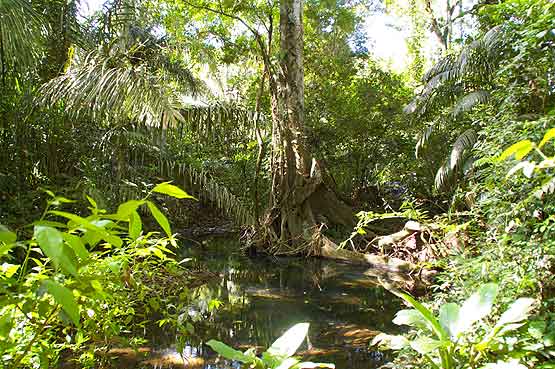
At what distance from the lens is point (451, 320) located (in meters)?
1.39

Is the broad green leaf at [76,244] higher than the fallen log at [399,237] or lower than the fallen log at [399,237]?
lower

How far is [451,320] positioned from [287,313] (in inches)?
143

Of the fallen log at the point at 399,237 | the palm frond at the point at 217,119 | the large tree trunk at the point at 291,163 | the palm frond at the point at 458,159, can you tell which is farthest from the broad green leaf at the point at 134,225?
the large tree trunk at the point at 291,163

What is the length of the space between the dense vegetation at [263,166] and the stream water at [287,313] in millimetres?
337

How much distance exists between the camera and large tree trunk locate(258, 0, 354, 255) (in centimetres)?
920

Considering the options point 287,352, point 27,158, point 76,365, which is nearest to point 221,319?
point 76,365

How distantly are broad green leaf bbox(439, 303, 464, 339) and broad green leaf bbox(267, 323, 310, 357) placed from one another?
19.2 inches

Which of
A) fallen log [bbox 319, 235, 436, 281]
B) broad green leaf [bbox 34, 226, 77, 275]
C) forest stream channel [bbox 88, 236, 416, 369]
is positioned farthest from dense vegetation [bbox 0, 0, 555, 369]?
forest stream channel [bbox 88, 236, 416, 369]

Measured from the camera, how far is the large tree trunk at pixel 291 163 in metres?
9.20

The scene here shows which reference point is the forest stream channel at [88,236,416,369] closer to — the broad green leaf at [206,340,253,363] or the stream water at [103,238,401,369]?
the stream water at [103,238,401,369]

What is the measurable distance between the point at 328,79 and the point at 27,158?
8598mm

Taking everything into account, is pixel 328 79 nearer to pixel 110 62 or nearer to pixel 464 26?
pixel 110 62

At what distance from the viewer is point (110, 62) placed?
5262 mm

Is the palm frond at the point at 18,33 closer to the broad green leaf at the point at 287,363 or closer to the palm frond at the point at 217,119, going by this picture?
the palm frond at the point at 217,119
